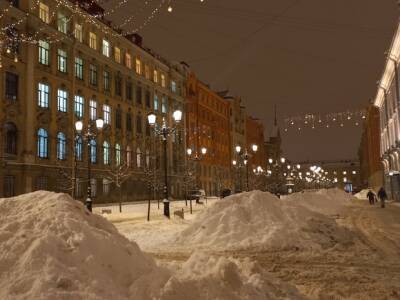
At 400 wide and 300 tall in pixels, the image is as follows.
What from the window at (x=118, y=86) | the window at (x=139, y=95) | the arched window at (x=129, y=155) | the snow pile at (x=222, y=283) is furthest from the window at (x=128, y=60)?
the snow pile at (x=222, y=283)

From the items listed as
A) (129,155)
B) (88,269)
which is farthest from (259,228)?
(129,155)

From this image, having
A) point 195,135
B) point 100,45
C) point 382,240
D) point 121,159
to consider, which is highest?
point 100,45

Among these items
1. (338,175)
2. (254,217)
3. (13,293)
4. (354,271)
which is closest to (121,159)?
(254,217)

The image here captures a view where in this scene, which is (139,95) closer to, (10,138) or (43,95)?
(43,95)

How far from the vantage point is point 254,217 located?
14844 millimetres

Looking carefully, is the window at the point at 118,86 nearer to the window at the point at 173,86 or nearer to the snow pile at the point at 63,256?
the window at the point at 173,86

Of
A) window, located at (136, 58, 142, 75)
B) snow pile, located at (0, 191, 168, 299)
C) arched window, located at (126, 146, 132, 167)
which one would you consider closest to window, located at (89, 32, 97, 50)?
window, located at (136, 58, 142, 75)

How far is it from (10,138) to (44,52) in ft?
26.7

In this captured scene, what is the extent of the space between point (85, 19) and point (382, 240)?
35241 millimetres

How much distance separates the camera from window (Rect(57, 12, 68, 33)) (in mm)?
38875

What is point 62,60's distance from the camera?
39.5m

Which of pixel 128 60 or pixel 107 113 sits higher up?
pixel 128 60

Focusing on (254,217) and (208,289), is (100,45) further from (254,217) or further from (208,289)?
(208,289)

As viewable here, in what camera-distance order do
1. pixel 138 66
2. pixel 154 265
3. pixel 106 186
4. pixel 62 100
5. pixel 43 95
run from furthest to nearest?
pixel 138 66
pixel 106 186
pixel 62 100
pixel 43 95
pixel 154 265
